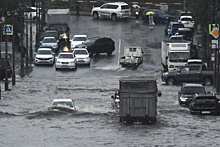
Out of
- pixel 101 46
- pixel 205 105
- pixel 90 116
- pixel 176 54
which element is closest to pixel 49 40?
pixel 101 46

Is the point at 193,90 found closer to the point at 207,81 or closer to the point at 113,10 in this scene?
the point at 207,81

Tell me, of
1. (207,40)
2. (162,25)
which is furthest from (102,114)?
(162,25)

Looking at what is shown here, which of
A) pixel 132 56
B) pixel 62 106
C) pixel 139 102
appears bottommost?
pixel 132 56

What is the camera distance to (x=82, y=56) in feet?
249

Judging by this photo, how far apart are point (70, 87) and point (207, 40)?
1796 cm

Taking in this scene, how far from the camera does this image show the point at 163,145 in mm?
39719

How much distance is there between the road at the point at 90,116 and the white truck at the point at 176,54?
1421 millimetres

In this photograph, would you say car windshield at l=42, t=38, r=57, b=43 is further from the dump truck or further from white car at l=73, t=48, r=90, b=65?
the dump truck

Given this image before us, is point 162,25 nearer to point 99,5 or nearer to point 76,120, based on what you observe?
point 99,5

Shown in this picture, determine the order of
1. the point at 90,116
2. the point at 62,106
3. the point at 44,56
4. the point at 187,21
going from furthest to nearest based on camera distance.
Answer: the point at 187,21 < the point at 44,56 < the point at 90,116 < the point at 62,106

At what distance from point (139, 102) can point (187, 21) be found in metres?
48.0

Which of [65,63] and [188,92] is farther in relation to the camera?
[65,63]

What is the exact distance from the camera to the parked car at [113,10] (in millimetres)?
95688

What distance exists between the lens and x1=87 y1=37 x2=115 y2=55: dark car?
264 feet
